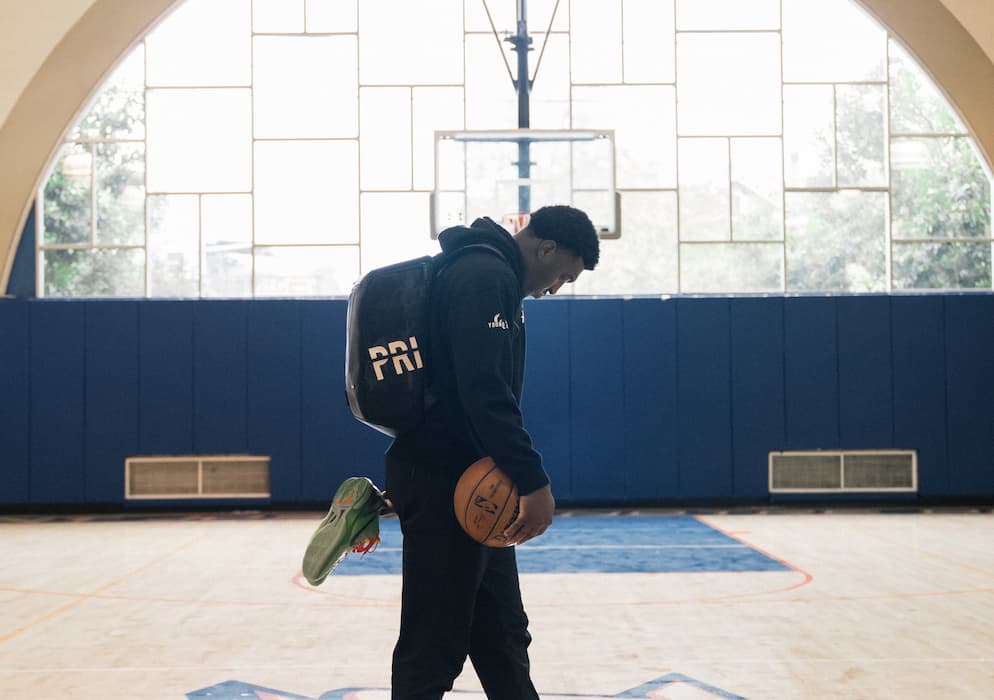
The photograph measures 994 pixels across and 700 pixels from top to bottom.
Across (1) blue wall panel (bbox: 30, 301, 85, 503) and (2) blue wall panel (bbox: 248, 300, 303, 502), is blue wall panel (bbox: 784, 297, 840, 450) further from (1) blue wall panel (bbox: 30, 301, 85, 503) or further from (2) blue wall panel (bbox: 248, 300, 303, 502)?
(1) blue wall panel (bbox: 30, 301, 85, 503)

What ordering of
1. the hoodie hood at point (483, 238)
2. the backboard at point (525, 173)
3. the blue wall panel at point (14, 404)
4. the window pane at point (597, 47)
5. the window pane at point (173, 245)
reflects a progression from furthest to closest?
the window pane at point (597, 47) < the window pane at point (173, 245) < the blue wall panel at point (14, 404) < the backboard at point (525, 173) < the hoodie hood at point (483, 238)

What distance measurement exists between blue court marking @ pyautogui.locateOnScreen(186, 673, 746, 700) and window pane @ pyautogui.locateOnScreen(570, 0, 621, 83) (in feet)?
27.7

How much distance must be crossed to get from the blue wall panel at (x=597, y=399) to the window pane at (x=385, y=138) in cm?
236

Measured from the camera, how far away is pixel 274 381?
1065cm

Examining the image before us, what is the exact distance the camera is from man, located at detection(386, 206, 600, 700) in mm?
2395

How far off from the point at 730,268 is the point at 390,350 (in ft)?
30.0

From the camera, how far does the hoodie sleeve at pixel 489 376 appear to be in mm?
2375

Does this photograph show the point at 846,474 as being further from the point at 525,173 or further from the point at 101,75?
the point at 101,75

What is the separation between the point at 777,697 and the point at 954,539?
17.0ft

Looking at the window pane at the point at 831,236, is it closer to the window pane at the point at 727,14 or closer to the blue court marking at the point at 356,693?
the window pane at the point at 727,14

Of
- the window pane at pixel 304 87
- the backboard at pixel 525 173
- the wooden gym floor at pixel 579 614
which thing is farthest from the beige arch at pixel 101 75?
the wooden gym floor at pixel 579 614

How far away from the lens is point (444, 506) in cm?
251

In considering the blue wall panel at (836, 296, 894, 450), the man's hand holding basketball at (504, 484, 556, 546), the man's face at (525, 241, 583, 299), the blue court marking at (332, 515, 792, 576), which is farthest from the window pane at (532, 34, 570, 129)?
the man's hand holding basketball at (504, 484, 556, 546)

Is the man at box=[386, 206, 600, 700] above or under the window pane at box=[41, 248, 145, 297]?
under
